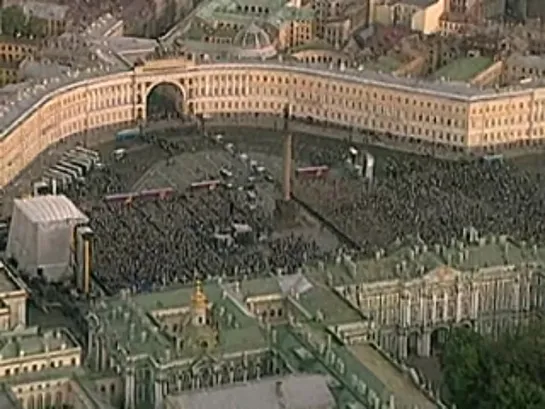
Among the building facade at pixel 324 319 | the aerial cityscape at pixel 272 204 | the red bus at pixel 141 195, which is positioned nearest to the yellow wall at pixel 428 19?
the aerial cityscape at pixel 272 204

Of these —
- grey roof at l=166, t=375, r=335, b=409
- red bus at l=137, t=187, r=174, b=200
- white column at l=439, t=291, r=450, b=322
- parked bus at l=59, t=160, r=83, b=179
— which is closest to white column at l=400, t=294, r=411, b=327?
white column at l=439, t=291, r=450, b=322

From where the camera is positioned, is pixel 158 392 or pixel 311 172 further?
pixel 311 172

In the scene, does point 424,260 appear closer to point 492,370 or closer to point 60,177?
point 492,370

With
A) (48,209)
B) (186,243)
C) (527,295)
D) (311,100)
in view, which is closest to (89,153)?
(311,100)

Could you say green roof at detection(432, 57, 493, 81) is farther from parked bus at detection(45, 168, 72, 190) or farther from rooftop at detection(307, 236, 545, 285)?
rooftop at detection(307, 236, 545, 285)

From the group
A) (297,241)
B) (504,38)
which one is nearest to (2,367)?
(297,241)

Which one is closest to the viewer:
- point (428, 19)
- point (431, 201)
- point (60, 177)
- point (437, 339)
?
point (437, 339)
